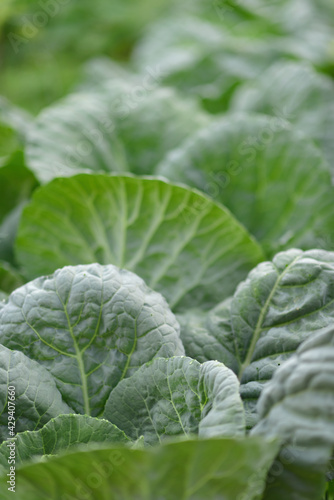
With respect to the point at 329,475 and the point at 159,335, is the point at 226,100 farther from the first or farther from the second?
the point at 329,475

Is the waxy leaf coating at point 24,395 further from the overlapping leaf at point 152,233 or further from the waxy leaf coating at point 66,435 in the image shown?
the overlapping leaf at point 152,233

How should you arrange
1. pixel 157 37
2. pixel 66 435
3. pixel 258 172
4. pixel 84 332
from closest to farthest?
pixel 66 435 < pixel 84 332 < pixel 258 172 < pixel 157 37

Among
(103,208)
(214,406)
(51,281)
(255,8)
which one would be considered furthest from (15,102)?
(214,406)

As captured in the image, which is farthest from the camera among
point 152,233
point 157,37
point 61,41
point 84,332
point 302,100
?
point 61,41

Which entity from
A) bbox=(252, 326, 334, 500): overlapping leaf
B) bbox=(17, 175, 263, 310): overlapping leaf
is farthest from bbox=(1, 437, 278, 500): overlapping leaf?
bbox=(17, 175, 263, 310): overlapping leaf

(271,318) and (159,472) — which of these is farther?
(271,318)

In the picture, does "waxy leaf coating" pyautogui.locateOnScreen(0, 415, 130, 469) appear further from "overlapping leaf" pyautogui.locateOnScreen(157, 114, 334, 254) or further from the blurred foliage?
the blurred foliage

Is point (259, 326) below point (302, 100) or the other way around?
below

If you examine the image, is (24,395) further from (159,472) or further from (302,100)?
(302,100)

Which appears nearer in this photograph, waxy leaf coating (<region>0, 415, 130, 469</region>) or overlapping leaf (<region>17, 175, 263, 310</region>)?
waxy leaf coating (<region>0, 415, 130, 469</region>)

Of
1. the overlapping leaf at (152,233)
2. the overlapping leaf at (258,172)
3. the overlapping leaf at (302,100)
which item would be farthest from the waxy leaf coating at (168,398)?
the overlapping leaf at (302,100)

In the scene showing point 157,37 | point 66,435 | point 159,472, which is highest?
point 157,37

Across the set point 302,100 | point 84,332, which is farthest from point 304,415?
point 302,100
